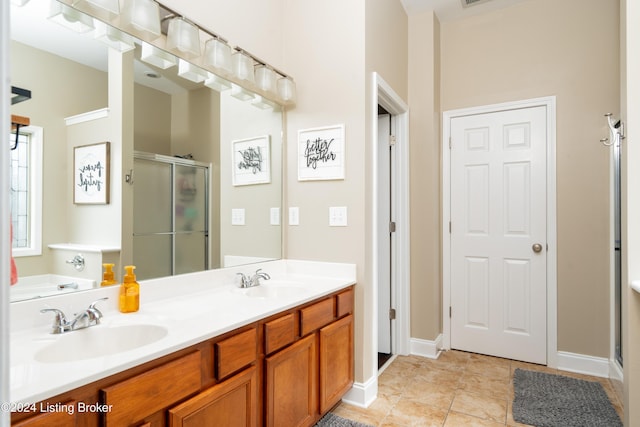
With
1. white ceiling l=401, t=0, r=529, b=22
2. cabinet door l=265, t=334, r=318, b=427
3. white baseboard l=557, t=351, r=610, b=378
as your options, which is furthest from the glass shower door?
white baseboard l=557, t=351, r=610, b=378

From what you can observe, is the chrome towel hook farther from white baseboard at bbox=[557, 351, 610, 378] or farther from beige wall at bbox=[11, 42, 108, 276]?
→ beige wall at bbox=[11, 42, 108, 276]

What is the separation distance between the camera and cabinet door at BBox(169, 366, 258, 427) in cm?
117

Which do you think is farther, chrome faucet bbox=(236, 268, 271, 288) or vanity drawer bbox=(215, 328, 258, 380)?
chrome faucet bbox=(236, 268, 271, 288)

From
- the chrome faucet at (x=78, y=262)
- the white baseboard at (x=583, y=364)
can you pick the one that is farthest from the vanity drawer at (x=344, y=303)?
the white baseboard at (x=583, y=364)

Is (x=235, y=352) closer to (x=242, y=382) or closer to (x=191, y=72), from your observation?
(x=242, y=382)

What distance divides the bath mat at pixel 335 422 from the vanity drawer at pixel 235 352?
89cm

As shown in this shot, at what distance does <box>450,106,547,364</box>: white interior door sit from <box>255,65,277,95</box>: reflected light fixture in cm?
181

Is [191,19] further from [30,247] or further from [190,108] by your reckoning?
[30,247]

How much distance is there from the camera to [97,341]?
4.25ft

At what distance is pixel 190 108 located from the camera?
1936 mm

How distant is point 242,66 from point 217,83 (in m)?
Answer: 0.18

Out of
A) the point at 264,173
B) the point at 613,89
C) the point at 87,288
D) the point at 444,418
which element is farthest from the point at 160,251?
the point at 613,89

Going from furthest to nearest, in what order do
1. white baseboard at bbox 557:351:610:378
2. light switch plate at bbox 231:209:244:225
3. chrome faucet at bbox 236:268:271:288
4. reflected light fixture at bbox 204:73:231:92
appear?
white baseboard at bbox 557:351:610:378, light switch plate at bbox 231:209:244:225, chrome faucet at bbox 236:268:271:288, reflected light fixture at bbox 204:73:231:92

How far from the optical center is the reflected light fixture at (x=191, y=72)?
1.82 m
